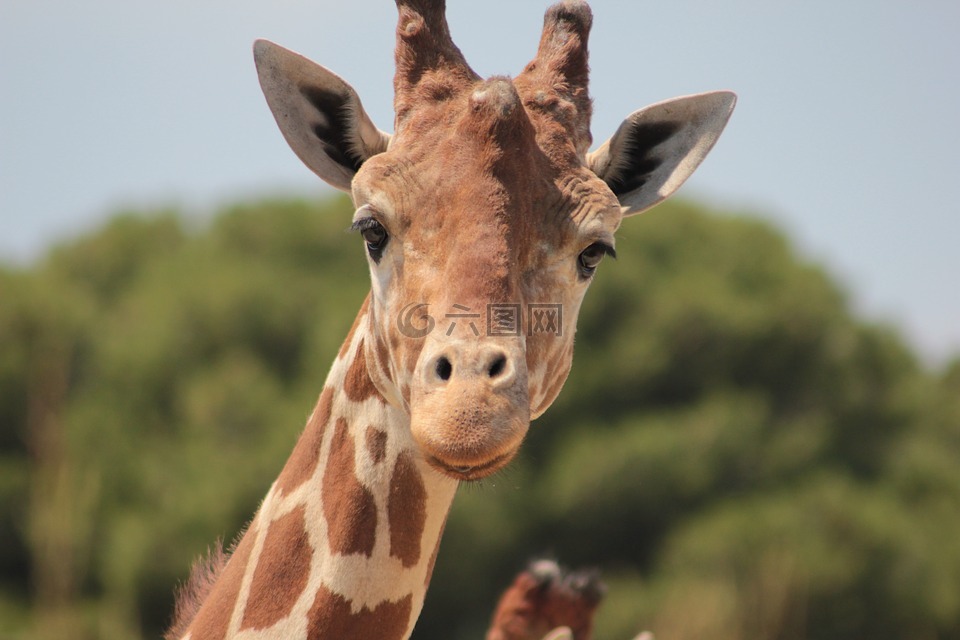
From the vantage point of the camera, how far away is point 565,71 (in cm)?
406

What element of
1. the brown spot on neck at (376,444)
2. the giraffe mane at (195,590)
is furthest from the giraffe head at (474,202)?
the giraffe mane at (195,590)

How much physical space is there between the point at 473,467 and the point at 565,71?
1.77 m

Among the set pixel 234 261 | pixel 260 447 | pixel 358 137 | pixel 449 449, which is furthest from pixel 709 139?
pixel 234 261

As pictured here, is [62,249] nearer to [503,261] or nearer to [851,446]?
[851,446]

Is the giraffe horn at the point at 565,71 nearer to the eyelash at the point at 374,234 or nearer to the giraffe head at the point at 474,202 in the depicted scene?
the giraffe head at the point at 474,202

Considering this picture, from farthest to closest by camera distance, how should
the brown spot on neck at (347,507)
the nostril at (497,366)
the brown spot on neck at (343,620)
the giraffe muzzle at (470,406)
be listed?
1. the brown spot on neck at (347,507)
2. the brown spot on neck at (343,620)
3. the nostril at (497,366)
4. the giraffe muzzle at (470,406)

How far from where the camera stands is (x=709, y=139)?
4.45 metres

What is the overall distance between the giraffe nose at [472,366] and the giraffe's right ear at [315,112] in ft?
4.46

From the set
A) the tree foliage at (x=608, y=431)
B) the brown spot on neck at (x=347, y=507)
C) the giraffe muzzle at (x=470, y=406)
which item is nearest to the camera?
the giraffe muzzle at (x=470, y=406)

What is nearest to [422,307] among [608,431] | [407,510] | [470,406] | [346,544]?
[470,406]

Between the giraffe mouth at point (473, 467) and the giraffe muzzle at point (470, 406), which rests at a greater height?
the giraffe muzzle at point (470, 406)

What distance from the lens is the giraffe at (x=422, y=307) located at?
319cm

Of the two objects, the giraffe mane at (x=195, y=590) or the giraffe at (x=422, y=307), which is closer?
the giraffe at (x=422, y=307)

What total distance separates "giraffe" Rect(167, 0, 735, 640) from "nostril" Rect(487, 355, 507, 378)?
13 mm
